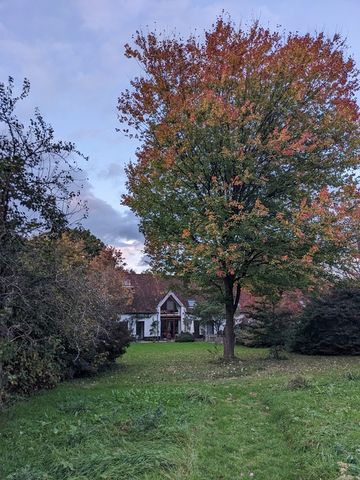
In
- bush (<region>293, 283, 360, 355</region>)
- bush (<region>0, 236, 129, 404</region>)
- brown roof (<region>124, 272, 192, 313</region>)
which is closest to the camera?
bush (<region>0, 236, 129, 404</region>)

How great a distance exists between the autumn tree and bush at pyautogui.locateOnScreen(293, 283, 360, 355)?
5.51 m

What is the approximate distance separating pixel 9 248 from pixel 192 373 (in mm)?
7601

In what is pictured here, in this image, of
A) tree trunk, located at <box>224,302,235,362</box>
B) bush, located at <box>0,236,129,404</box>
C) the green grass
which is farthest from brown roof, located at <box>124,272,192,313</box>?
bush, located at <box>0,236,129,404</box>

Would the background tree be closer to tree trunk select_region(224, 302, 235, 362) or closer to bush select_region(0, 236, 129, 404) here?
tree trunk select_region(224, 302, 235, 362)

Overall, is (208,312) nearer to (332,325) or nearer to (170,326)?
(170,326)

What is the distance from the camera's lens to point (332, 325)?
1933 cm

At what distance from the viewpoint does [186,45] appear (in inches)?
594

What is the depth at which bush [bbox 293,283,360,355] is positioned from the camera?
1889cm

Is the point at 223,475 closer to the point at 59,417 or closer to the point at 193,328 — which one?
the point at 59,417

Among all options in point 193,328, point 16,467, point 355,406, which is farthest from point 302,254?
point 193,328

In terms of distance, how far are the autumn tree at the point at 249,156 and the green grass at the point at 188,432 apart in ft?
14.3

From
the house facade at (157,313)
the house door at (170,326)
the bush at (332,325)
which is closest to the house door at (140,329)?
the house facade at (157,313)

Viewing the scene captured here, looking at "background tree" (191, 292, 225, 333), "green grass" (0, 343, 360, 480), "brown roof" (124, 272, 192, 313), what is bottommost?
"green grass" (0, 343, 360, 480)

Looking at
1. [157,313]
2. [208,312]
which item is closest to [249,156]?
[208,312]
